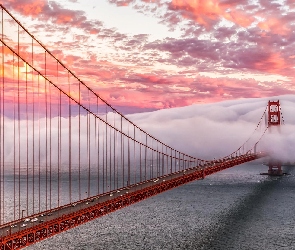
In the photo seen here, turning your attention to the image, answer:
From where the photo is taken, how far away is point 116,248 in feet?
127

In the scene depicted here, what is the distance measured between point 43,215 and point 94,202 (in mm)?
6237

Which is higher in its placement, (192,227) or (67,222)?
(67,222)

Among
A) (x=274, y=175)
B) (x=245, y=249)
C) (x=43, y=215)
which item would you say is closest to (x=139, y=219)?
(x=245, y=249)

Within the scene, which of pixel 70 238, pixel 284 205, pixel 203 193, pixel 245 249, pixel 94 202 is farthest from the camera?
pixel 203 193

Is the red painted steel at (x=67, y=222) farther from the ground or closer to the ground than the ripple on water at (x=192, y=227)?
farther from the ground

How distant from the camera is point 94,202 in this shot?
32.1m

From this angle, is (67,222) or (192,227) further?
(192,227)

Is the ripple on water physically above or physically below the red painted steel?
below

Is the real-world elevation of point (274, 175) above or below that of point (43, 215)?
below

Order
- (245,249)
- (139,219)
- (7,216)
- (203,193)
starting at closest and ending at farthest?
(245,249)
(139,219)
(7,216)
(203,193)

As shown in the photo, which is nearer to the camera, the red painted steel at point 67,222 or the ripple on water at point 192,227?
the red painted steel at point 67,222

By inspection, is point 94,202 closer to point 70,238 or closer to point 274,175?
point 70,238

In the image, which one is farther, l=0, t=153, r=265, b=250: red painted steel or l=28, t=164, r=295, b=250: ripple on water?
l=28, t=164, r=295, b=250: ripple on water

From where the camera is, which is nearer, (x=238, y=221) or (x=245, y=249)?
(x=245, y=249)
